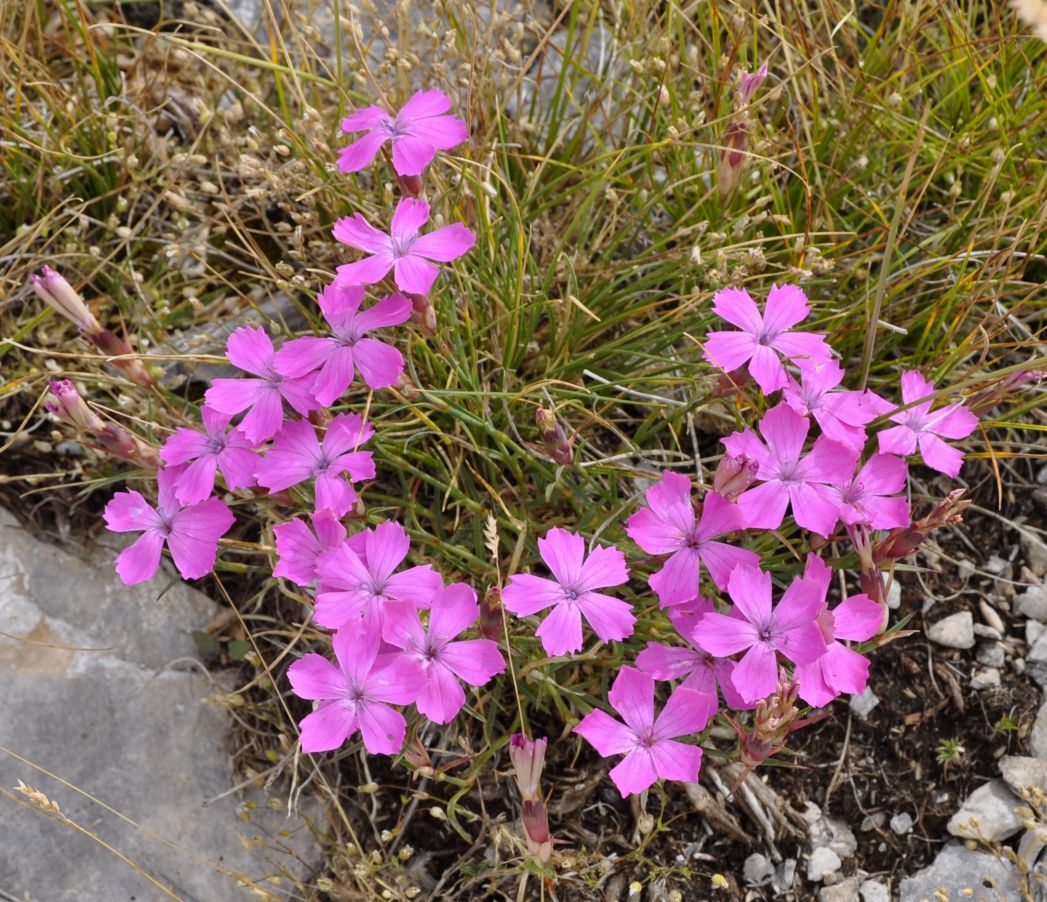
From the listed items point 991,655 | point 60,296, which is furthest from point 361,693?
point 991,655

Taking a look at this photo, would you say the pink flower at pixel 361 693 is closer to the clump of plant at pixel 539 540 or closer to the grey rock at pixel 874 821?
the clump of plant at pixel 539 540

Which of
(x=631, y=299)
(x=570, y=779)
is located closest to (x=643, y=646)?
(x=570, y=779)

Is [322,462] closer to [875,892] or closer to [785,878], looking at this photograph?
[785,878]

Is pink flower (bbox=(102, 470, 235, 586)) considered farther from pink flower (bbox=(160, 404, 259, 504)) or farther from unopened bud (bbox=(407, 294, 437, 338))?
unopened bud (bbox=(407, 294, 437, 338))

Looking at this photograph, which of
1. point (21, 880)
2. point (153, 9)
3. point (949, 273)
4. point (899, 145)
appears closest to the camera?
point (21, 880)

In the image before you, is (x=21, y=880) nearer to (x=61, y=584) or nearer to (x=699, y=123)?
(x=61, y=584)

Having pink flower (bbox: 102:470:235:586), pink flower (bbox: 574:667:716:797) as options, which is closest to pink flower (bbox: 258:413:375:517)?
pink flower (bbox: 102:470:235:586)

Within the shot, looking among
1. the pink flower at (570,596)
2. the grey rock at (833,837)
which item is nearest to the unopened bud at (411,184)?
the pink flower at (570,596)
